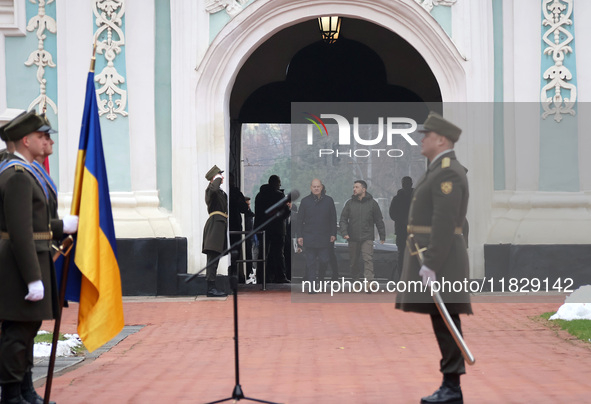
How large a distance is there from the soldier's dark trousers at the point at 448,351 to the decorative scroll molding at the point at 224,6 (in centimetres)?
938

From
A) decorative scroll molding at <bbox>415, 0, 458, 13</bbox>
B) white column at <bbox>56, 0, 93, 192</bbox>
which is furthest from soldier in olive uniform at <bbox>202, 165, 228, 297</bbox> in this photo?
decorative scroll molding at <bbox>415, 0, 458, 13</bbox>

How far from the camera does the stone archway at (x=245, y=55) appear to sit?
15070mm

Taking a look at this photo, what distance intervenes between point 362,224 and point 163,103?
358 centimetres

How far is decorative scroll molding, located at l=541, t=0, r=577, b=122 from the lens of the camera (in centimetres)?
1472

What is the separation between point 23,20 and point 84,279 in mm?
9263

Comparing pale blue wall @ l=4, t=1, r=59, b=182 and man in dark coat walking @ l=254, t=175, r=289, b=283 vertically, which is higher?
pale blue wall @ l=4, t=1, r=59, b=182

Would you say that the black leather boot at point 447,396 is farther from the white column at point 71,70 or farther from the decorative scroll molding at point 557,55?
the white column at point 71,70

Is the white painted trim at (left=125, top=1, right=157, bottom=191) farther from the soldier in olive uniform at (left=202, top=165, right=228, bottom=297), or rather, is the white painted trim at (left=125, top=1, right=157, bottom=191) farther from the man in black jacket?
the man in black jacket

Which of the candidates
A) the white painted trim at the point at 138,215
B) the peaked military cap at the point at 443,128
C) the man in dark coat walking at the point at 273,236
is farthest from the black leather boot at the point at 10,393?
the man in dark coat walking at the point at 273,236

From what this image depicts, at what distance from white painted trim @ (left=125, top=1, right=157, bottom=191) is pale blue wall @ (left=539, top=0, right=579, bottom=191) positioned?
5733 millimetres

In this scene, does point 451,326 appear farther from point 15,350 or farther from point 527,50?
point 527,50

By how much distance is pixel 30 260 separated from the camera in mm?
6371

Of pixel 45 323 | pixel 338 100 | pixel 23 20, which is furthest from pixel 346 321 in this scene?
pixel 338 100

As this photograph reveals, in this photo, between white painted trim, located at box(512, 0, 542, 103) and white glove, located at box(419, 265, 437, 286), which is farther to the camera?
white painted trim, located at box(512, 0, 542, 103)
